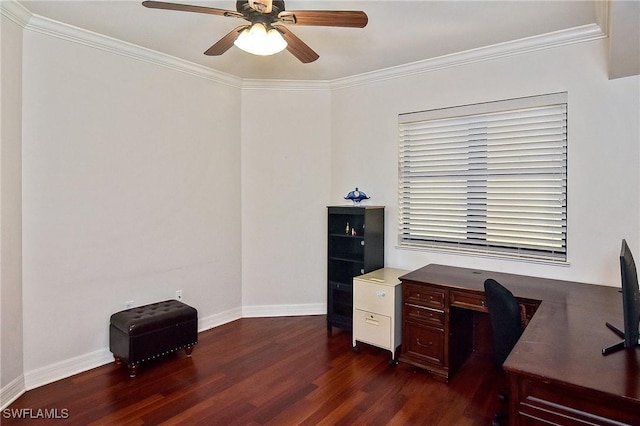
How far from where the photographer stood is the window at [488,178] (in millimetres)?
3113

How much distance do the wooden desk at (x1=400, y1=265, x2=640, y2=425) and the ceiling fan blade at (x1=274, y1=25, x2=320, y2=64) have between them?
1.92 metres

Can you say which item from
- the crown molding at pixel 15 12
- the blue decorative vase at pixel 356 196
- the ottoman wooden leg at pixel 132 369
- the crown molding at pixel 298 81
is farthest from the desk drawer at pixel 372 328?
the crown molding at pixel 15 12

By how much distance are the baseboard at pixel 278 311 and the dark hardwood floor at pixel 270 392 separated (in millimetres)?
869

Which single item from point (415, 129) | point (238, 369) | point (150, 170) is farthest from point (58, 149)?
point (415, 129)

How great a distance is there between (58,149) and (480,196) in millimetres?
3614

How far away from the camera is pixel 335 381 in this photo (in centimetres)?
293

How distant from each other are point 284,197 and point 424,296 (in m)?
2.10

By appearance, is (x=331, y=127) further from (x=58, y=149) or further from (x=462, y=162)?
(x=58, y=149)

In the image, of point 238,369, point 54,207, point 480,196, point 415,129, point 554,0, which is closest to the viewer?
point 554,0

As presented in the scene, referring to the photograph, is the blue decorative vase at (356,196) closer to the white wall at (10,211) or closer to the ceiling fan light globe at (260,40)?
the ceiling fan light globe at (260,40)

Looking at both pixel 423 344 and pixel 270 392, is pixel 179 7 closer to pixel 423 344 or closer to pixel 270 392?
pixel 270 392

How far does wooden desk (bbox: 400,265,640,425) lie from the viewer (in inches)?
54.7

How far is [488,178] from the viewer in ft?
11.2

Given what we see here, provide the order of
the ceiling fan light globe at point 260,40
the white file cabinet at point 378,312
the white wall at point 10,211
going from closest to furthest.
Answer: the ceiling fan light globe at point 260,40 → the white wall at point 10,211 → the white file cabinet at point 378,312
